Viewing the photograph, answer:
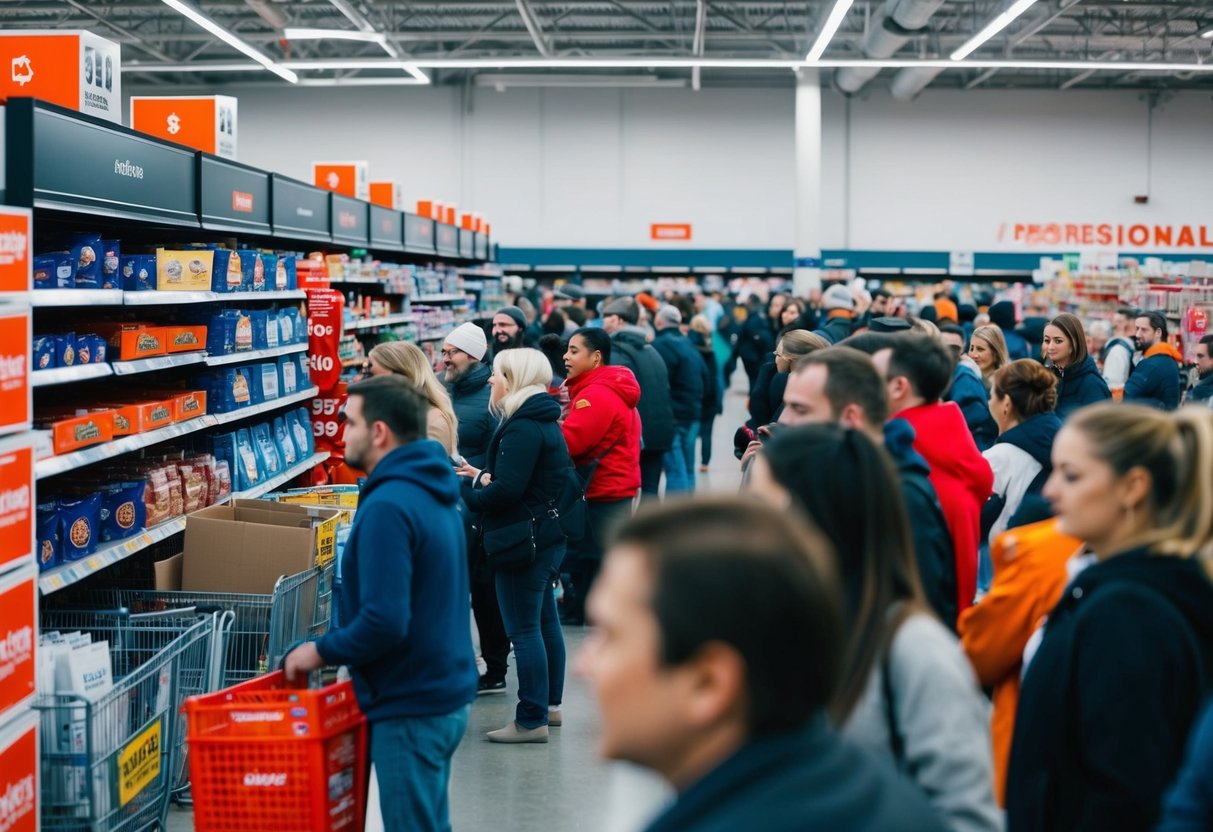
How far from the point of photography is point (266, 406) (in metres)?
6.32

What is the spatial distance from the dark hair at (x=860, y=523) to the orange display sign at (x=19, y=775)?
2364mm

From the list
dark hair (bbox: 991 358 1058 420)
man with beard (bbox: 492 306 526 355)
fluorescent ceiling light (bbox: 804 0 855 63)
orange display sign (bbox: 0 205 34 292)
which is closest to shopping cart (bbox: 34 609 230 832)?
orange display sign (bbox: 0 205 34 292)

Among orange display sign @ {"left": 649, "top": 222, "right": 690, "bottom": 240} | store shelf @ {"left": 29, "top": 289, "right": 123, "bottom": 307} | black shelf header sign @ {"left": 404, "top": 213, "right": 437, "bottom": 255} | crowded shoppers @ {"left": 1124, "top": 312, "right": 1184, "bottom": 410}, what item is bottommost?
crowded shoppers @ {"left": 1124, "top": 312, "right": 1184, "bottom": 410}

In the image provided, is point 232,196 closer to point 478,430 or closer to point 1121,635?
point 478,430

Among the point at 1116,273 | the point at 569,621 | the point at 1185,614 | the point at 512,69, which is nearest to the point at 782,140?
the point at 512,69

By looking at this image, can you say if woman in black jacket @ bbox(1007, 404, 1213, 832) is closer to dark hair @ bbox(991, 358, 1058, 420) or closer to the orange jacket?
the orange jacket

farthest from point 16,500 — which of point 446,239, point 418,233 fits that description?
point 446,239

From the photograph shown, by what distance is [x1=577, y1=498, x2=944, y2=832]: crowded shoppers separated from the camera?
1.07m

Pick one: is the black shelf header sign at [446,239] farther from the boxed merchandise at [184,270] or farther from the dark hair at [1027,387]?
the dark hair at [1027,387]

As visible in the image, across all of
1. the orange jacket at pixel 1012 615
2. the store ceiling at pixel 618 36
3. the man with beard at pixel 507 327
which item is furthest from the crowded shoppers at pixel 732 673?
the store ceiling at pixel 618 36

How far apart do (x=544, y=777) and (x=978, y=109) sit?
832 inches

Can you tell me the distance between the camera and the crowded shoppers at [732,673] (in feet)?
3.52

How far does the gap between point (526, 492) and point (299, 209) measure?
3449mm

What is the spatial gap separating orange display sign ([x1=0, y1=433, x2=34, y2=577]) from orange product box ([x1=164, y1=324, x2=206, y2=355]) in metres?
1.65
